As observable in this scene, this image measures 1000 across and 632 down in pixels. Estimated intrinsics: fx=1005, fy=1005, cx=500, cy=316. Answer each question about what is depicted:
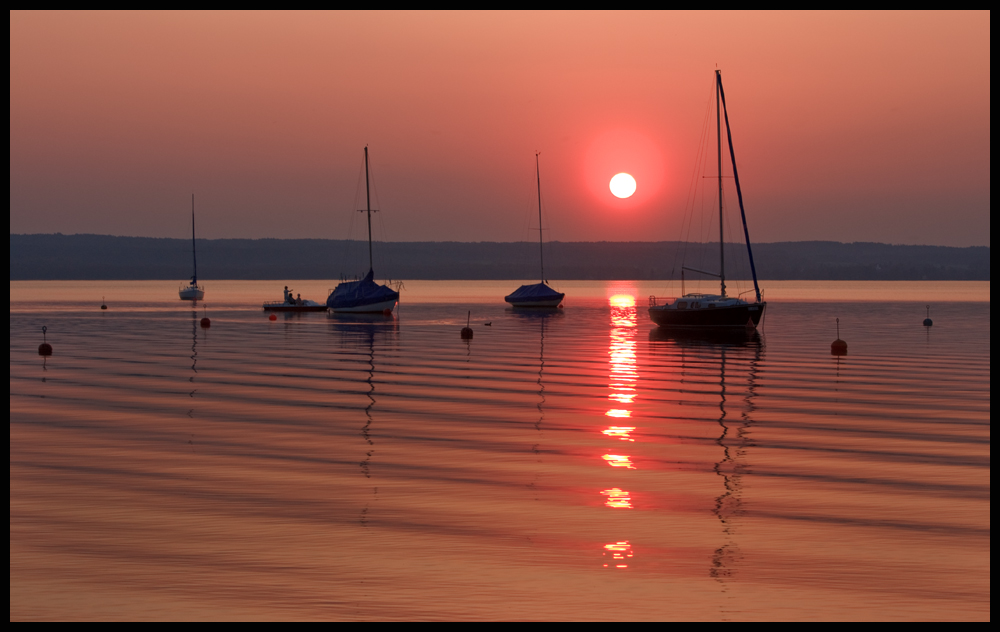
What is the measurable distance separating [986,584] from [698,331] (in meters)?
56.7

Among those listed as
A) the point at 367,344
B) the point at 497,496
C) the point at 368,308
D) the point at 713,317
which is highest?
the point at 368,308

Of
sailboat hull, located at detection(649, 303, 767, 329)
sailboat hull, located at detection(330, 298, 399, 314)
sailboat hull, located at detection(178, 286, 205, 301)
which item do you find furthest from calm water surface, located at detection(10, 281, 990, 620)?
sailboat hull, located at detection(178, 286, 205, 301)

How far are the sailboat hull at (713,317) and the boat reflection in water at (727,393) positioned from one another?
2.28ft

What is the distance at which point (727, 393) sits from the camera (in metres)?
32.5

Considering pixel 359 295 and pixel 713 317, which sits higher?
pixel 359 295

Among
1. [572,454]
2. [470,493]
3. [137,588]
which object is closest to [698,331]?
[572,454]

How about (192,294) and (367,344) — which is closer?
(367,344)

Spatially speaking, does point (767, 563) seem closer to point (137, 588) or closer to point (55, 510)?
point (137, 588)

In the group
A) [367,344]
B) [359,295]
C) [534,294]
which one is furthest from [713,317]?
[534,294]

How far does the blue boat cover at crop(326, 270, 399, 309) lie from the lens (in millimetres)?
95181

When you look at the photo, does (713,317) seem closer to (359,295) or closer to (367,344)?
(367,344)

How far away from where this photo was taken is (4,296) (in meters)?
19.7

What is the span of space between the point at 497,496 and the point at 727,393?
1757cm

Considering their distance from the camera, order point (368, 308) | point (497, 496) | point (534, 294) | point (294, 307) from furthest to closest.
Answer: point (534, 294), point (294, 307), point (368, 308), point (497, 496)
